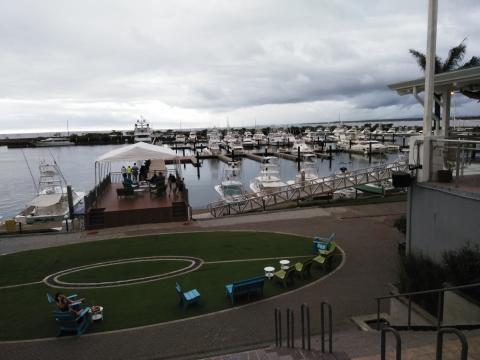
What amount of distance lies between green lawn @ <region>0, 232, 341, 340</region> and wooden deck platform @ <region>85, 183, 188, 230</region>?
8.83 ft

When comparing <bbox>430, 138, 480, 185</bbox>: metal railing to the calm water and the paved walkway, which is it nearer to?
the paved walkway

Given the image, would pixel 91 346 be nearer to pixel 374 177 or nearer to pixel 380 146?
pixel 374 177

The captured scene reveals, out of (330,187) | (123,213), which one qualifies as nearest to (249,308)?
(123,213)

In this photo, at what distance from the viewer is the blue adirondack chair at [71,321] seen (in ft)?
28.8

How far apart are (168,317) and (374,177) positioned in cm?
2010

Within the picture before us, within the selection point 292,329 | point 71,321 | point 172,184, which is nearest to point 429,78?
point 292,329

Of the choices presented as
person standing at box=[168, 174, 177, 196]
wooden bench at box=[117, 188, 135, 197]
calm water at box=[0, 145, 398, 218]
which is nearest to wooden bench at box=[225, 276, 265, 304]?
wooden bench at box=[117, 188, 135, 197]

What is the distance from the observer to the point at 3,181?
65.6m

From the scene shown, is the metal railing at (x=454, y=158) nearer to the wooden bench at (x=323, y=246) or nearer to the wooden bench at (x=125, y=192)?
the wooden bench at (x=323, y=246)

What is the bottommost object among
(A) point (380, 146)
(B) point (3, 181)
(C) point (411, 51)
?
(B) point (3, 181)

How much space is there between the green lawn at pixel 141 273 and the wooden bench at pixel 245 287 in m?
0.29

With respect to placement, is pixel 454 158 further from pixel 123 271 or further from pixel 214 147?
pixel 214 147

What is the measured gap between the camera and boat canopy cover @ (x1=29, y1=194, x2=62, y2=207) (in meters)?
31.1

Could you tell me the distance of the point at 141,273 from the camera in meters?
12.8
